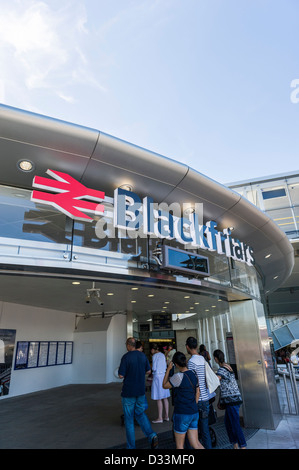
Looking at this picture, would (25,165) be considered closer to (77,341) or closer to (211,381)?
(211,381)

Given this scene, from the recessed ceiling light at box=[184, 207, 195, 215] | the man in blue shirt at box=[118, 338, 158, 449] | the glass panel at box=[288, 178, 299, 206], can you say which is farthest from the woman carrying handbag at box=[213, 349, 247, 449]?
the glass panel at box=[288, 178, 299, 206]

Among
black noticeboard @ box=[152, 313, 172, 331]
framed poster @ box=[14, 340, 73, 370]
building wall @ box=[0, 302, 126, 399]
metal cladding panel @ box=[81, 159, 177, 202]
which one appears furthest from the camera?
black noticeboard @ box=[152, 313, 172, 331]

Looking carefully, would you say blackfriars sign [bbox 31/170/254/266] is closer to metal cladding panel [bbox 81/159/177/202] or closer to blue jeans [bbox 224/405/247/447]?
metal cladding panel [bbox 81/159/177/202]

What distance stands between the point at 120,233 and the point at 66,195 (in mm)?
1254

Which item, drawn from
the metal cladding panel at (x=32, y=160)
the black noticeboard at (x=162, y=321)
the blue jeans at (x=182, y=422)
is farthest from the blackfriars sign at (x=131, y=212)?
the black noticeboard at (x=162, y=321)

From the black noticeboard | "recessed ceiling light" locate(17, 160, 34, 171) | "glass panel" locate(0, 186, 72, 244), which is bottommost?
the black noticeboard

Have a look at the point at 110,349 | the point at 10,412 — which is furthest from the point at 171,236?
the point at 110,349

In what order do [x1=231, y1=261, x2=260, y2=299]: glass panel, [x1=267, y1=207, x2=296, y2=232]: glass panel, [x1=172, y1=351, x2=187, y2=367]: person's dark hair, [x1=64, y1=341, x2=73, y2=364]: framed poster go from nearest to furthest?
[x1=172, y1=351, x2=187, y2=367]: person's dark hair < [x1=231, y1=261, x2=260, y2=299]: glass panel < [x1=64, y1=341, x2=73, y2=364]: framed poster < [x1=267, y1=207, x2=296, y2=232]: glass panel

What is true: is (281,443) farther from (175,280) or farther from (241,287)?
(175,280)

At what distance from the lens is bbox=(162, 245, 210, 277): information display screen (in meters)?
5.29

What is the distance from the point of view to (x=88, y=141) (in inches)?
178

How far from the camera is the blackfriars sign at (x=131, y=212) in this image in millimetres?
4559

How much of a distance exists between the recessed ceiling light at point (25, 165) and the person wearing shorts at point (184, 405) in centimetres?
396
